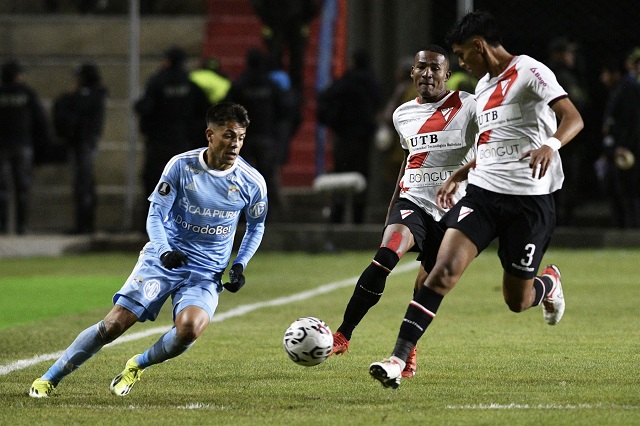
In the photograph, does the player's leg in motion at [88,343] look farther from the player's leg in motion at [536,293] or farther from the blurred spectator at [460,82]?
the blurred spectator at [460,82]

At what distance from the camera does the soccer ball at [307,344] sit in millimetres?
7734

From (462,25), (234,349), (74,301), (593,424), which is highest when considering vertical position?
(462,25)

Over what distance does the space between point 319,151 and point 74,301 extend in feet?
25.9

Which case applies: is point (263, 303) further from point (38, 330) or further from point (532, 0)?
point (532, 0)

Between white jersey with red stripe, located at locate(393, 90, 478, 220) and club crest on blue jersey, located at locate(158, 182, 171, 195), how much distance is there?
64.4 inches

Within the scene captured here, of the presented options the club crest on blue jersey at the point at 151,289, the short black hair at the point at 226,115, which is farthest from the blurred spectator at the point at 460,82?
the club crest on blue jersey at the point at 151,289

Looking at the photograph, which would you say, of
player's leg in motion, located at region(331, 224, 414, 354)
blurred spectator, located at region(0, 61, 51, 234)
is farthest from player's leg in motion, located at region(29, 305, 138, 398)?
blurred spectator, located at region(0, 61, 51, 234)

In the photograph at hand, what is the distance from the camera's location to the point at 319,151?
66.7ft

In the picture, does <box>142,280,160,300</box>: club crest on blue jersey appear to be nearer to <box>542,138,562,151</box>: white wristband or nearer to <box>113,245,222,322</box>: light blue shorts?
<box>113,245,222,322</box>: light blue shorts

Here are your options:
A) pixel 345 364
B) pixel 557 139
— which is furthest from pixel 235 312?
pixel 557 139

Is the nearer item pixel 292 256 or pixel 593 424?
pixel 593 424

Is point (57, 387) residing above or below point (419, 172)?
below

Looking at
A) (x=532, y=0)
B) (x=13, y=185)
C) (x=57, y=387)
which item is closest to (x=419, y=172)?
(x=57, y=387)

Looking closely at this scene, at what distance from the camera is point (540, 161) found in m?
7.28
